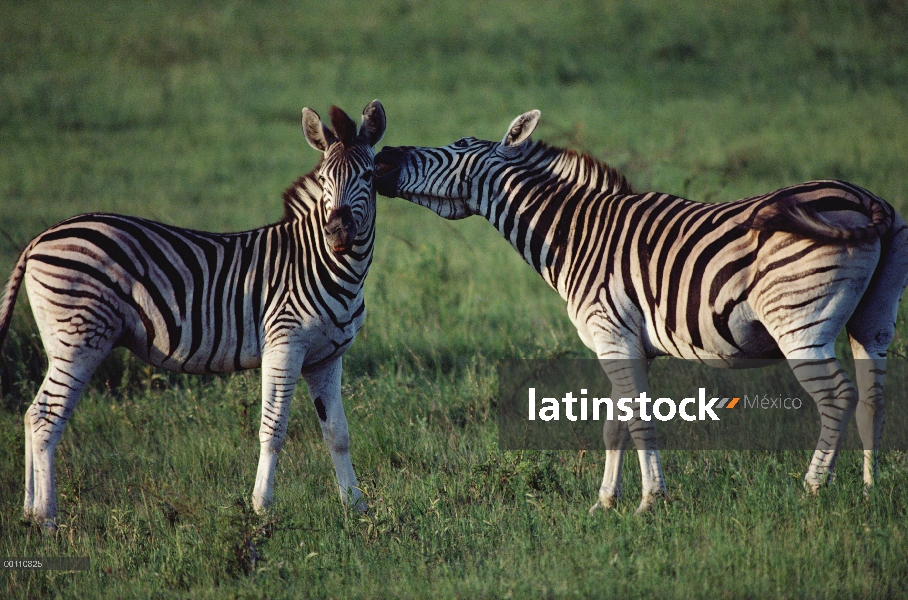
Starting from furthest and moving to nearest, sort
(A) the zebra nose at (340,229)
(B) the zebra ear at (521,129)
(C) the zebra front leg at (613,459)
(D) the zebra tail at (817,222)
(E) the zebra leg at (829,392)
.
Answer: (B) the zebra ear at (521,129)
(C) the zebra front leg at (613,459)
(A) the zebra nose at (340,229)
(E) the zebra leg at (829,392)
(D) the zebra tail at (817,222)

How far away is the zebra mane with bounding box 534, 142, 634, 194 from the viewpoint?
6.05 metres

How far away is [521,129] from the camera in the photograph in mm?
6039

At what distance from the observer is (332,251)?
5797 millimetres

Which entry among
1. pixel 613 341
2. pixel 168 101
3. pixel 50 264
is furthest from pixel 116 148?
pixel 613 341

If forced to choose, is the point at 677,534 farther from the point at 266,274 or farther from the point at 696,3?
the point at 696,3

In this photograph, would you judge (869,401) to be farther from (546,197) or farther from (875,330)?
(546,197)

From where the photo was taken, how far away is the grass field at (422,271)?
5.06 meters

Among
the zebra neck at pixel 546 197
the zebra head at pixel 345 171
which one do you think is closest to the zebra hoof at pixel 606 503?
the zebra neck at pixel 546 197

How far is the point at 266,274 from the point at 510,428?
2.50m

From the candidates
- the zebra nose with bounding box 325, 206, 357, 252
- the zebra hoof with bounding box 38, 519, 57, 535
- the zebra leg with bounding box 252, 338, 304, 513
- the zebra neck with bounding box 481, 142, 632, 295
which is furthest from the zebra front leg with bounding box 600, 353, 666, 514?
the zebra hoof with bounding box 38, 519, 57, 535

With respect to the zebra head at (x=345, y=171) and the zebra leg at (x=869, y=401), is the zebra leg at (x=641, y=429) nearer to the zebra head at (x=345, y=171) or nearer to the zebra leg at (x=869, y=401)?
the zebra leg at (x=869, y=401)

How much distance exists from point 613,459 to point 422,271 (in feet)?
16.6

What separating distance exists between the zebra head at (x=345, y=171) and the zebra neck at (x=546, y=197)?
0.87 metres

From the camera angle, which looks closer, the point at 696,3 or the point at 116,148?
the point at 116,148
